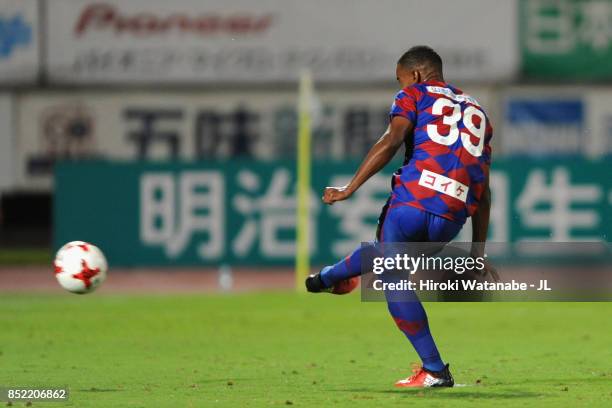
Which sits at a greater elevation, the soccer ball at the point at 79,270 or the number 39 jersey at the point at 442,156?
the number 39 jersey at the point at 442,156

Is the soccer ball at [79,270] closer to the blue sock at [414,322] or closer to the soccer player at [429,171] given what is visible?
the soccer player at [429,171]

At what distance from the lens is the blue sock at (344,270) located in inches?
351

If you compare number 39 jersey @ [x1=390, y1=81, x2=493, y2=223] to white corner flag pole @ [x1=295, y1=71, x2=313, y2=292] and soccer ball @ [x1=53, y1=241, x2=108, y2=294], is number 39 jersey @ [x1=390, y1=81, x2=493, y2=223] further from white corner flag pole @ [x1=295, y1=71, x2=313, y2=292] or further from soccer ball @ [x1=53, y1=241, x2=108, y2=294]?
white corner flag pole @ [x1=295, y1=71, x2=313, y2=292]

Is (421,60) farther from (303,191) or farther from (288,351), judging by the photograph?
(303,191)

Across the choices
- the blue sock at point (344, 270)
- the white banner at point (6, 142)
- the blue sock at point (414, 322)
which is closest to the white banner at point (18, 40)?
the white banner at point (6, 142)

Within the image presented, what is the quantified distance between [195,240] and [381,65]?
7.88 metres

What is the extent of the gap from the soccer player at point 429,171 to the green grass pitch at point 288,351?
0.87 metres

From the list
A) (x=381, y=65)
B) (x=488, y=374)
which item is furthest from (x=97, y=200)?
(x=488, y=374)

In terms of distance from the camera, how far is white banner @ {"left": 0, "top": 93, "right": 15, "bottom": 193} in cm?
3012

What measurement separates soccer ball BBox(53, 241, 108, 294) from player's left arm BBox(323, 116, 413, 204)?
6.93 feet

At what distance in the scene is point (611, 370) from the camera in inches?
411

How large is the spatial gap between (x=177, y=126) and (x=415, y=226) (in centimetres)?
2197

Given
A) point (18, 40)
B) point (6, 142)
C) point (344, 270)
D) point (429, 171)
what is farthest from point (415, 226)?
point (6, 142)

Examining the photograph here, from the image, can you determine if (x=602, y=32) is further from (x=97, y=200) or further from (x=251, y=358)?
(x=251, y=358)
